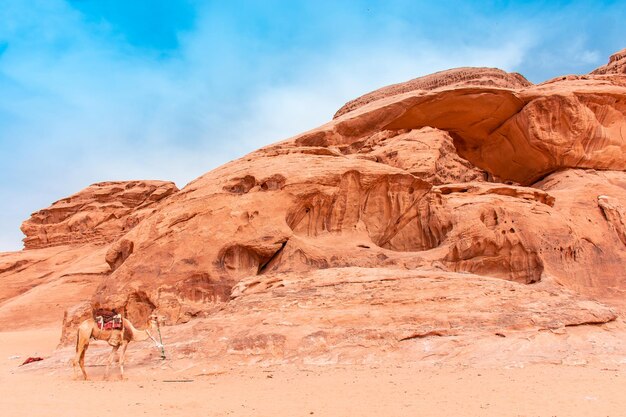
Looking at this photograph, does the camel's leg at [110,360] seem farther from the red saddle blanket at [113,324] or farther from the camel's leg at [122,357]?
the red saddle blanket at [113,324]

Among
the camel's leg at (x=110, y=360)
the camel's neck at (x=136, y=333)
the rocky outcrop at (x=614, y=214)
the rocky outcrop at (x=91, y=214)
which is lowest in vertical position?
the camel's leg at (x=110, y=360)

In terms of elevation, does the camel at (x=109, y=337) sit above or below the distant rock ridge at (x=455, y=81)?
below

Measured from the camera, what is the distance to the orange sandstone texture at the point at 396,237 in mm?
9055

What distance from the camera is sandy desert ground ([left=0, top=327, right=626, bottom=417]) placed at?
593 centimetres

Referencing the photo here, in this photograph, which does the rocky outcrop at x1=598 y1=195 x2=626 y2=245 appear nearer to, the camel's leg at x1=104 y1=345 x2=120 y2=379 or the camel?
the camel

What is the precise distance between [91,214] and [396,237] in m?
21.4

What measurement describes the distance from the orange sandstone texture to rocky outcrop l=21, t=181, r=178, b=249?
440 centimetres

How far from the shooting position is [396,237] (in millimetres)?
15211

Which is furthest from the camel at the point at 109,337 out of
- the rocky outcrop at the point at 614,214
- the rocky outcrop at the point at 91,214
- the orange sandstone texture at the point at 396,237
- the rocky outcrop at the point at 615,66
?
the rocky outcrop at the point at 615,66

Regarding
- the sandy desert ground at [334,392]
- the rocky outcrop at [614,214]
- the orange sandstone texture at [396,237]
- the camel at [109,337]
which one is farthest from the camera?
the rocky outcrop at [614,214]

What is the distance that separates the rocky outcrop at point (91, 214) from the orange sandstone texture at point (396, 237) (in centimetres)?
440

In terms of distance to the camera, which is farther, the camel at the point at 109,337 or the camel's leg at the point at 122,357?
the camel at the point at 109,337

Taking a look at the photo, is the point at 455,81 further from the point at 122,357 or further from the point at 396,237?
the point at 122,357

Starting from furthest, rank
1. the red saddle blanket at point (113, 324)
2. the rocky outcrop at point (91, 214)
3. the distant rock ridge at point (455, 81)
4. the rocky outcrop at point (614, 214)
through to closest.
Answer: the distant rock ridge at point (455, 81) → the rocky outcrop at point (91, 214) → the rocky outcrop at point (614, 214) → the red saddle blanket at point (113, 324)
